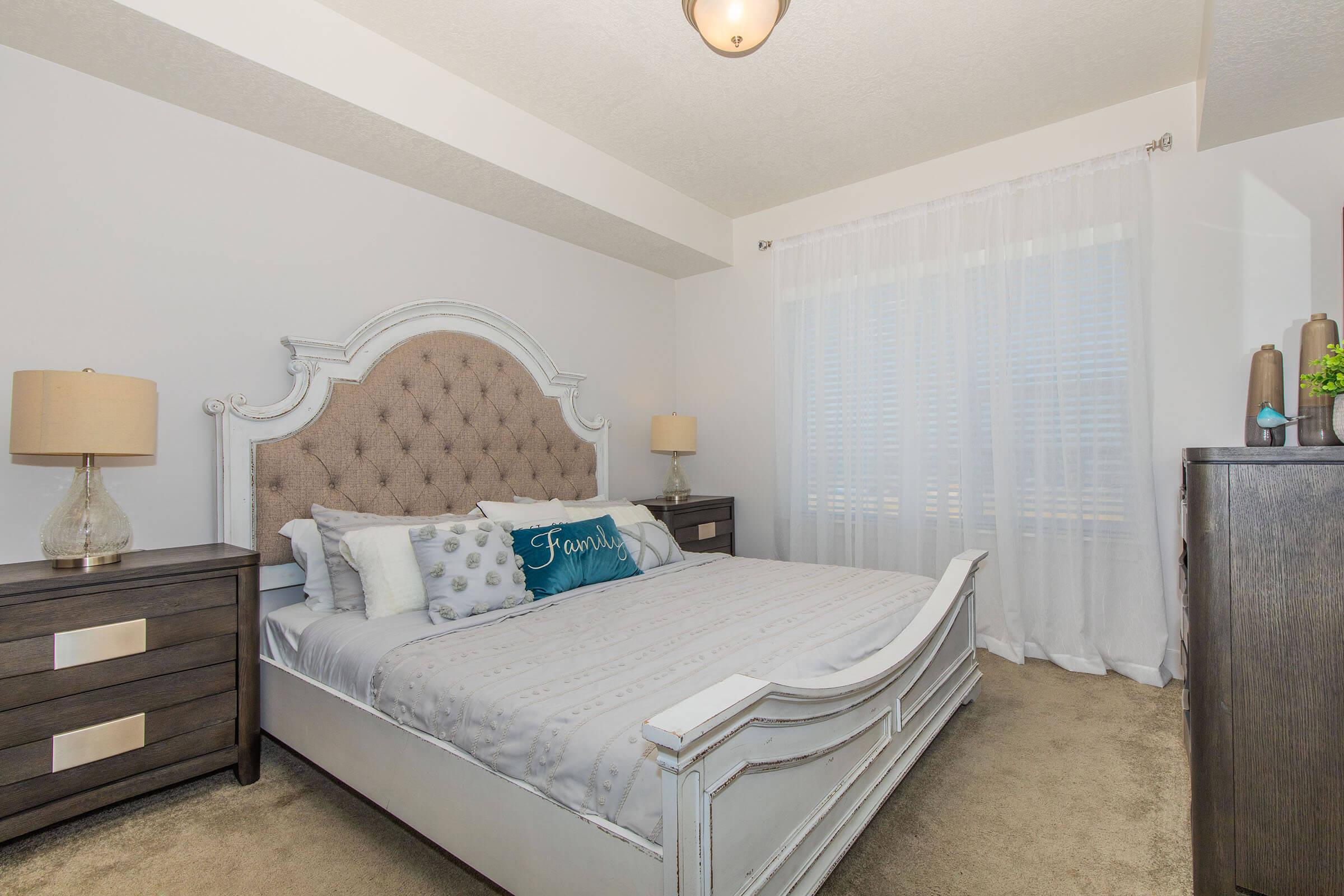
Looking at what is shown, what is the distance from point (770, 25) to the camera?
1.72 metres

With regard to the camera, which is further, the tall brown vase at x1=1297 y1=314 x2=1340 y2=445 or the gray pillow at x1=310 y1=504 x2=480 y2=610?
the gray pillow at x1=310 y1=504 x2=480 y2=610

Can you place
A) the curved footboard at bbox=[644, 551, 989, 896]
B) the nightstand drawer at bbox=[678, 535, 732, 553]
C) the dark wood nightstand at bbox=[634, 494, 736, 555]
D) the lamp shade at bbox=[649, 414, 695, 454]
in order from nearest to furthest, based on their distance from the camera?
the curved footboard at bbox=[644, 551, 989, 896] < the dark wood nightstand at bbox=[634, 494, 736, 555] < the nightstand drawer at bbox=[678, 535, 732, 553] < the lamp shade at bbox=[649, 414, 695, 454]

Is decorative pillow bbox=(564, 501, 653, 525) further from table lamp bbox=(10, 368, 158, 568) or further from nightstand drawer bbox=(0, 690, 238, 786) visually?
table lamp bbox=(10, 368, 158, 568)

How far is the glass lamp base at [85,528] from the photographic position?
182 cm

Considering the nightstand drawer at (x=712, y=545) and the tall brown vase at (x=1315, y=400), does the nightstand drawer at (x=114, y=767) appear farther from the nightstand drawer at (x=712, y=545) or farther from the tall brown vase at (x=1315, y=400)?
the tall brown vase at (x=1315, y=400)

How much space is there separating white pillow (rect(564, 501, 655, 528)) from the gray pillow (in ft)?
1.87

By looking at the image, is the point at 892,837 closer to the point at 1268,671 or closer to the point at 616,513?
the point at 1268,671

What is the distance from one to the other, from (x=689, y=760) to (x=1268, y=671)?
1.11m

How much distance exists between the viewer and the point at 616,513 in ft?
9.73

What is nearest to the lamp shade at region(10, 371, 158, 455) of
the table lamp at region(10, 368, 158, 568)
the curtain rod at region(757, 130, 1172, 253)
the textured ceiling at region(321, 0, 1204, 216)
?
the table lamp at region(10, 368, 158, 568)

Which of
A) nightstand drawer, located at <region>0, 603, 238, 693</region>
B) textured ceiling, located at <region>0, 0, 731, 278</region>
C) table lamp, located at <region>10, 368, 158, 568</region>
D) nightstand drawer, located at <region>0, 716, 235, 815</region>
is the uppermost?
textured ceiling, located at <region>0, 0, 731, 278</region>

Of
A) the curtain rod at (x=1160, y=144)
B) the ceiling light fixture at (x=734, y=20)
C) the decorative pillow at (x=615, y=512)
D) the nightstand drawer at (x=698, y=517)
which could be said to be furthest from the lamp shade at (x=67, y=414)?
the curtain rod at (x=1160, y=144)

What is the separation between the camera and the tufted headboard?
7.54 ft

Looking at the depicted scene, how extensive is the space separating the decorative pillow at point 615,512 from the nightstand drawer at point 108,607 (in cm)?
123
